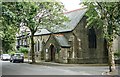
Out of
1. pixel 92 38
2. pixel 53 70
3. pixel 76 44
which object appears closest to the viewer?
pixel 53 70

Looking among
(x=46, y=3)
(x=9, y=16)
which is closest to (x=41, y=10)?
(x=46, y=3)

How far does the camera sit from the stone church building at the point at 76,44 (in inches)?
1603

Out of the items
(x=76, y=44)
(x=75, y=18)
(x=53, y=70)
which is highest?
(x=75, y=18)

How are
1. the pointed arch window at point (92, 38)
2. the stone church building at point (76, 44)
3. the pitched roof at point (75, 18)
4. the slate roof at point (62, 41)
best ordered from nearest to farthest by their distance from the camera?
the stone church building at point (76, 44) → the slate roof at point (62, 41) → the pitched roof at point (75, 18) → the pointed arch window at point (92, 38)

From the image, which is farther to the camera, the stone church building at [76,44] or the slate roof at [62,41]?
the slate roof at [62,41]

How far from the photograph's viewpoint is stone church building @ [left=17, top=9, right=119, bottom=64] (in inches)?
1603

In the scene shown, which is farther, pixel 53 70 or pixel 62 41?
pixel 62 41

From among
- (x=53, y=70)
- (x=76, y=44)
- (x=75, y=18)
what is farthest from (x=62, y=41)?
(x=53, y=70)

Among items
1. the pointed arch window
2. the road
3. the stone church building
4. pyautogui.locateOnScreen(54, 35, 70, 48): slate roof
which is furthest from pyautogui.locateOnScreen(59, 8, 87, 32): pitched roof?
the road

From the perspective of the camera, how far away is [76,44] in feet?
137

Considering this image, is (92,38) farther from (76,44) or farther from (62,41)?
(62,41)

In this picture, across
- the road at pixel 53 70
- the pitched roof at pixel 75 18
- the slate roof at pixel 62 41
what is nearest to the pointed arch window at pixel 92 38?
the pitched roof at pixel 75 18

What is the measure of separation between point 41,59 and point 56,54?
6526mm

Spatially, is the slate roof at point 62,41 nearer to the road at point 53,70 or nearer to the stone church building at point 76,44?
the stone church building at point 76,44
